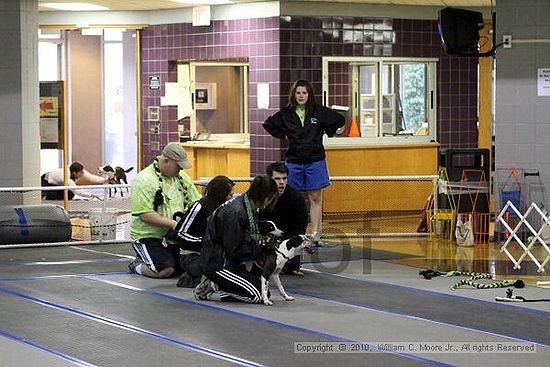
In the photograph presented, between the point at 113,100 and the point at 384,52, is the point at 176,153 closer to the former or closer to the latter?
the point at 384,52

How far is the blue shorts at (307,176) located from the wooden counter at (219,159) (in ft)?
13.8

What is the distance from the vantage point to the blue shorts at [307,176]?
11.6 meters

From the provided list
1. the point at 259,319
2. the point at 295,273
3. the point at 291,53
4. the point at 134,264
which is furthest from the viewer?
the point at 291,53

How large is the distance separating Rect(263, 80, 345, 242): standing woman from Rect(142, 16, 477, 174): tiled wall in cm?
347

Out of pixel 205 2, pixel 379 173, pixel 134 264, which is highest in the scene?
pixel 205 2

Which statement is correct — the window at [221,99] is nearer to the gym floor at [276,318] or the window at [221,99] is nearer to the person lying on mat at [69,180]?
the person lying on mat at [69,180]

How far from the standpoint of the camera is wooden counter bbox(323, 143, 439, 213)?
15.4 m

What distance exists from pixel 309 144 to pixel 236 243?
323 cm

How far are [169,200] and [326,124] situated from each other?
7.53 ft

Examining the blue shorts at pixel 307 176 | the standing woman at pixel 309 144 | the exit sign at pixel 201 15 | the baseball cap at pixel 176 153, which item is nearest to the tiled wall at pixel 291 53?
the exit sign at pixel 201 15

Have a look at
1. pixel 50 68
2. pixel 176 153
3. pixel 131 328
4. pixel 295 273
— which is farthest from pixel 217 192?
pixel 50 68

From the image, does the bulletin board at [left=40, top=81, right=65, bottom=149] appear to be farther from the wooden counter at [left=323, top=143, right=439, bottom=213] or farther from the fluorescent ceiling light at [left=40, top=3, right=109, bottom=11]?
the wooden counter at [left=323, top=143, right=439, bottom=213]

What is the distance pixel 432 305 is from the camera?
344 inches

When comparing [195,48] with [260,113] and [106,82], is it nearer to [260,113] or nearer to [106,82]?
[260,113]
